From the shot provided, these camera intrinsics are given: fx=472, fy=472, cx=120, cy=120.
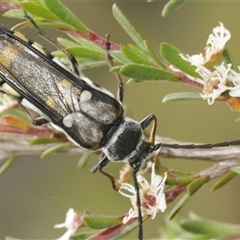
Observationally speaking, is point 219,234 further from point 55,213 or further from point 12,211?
point 12,211

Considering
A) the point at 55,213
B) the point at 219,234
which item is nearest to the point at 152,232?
the point at 55,213

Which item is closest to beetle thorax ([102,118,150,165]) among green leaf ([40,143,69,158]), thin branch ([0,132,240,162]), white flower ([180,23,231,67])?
thin branch ([0,132,240,162])

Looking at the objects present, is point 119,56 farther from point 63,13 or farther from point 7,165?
point 7,165

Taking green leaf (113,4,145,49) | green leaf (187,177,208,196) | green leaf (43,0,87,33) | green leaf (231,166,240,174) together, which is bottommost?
green leaf (187,177,208,196)

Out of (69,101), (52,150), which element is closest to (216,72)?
(52,150)

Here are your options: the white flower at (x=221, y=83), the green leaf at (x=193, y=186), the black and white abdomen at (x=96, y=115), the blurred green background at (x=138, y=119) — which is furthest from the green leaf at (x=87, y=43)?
the blurred green background at (x=138, y=119)

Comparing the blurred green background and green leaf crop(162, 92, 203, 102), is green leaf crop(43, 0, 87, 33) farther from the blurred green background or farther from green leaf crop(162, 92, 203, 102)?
the blurred green background

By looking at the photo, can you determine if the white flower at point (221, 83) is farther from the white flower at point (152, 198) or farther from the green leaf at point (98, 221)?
the green leaf at point (98, 221)

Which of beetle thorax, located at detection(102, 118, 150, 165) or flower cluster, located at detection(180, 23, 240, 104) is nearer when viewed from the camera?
flower cluster, located at detection(180, 23, 240, 104)
